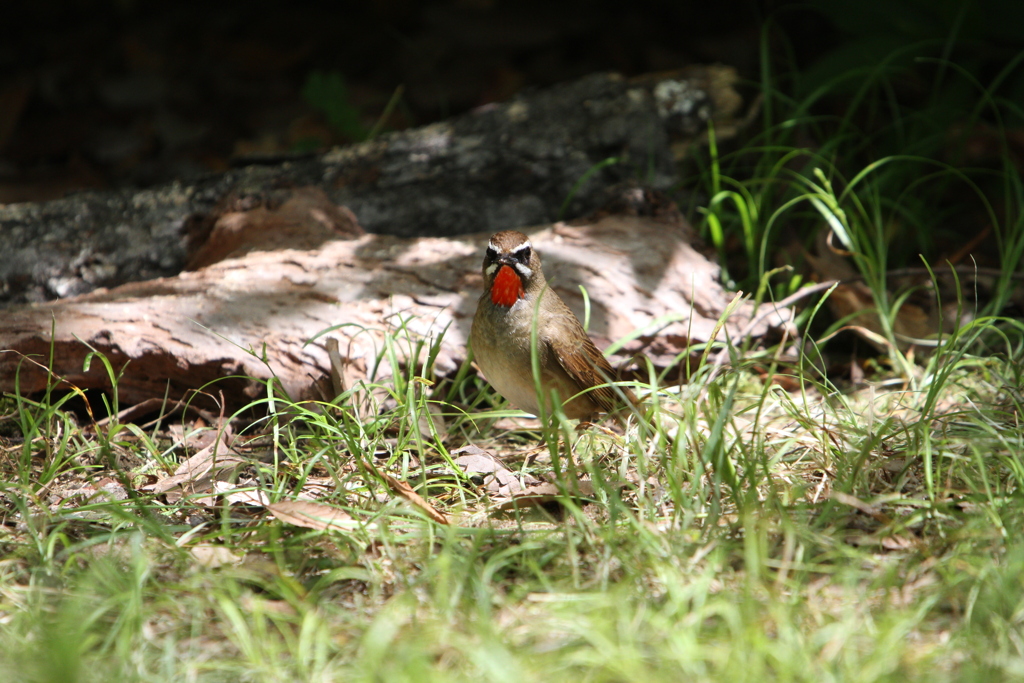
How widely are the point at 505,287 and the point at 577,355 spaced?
482mm

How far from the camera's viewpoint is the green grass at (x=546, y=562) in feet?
6.83

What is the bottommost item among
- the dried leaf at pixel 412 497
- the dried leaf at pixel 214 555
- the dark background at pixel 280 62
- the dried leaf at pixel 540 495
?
the dried leaf at pixel 540 495

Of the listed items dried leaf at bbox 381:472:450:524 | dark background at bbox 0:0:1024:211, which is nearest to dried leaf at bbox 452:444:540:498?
dried leaf at bbox 381:472:450:524

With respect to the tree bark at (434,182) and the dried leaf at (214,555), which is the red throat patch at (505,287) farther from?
the dried leaf at (214,555)

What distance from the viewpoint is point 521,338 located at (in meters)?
3.85

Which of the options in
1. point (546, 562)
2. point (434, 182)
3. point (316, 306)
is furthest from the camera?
point (434, 182)

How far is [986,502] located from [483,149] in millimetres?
3698

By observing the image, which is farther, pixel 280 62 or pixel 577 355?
pixel 280 62

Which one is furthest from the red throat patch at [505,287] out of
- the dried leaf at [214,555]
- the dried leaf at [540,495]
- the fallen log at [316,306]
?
the dried leaf at [214,555]

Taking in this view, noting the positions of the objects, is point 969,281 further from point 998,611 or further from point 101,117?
point 101,117

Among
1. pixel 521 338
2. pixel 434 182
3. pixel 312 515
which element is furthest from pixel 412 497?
pixel 434 182

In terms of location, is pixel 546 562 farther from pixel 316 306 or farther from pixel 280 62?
pixel 280 62

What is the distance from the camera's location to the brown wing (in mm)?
3924

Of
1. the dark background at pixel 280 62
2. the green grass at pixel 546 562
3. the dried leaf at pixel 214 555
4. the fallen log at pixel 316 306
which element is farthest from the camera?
the dark background at pixel 280 62
